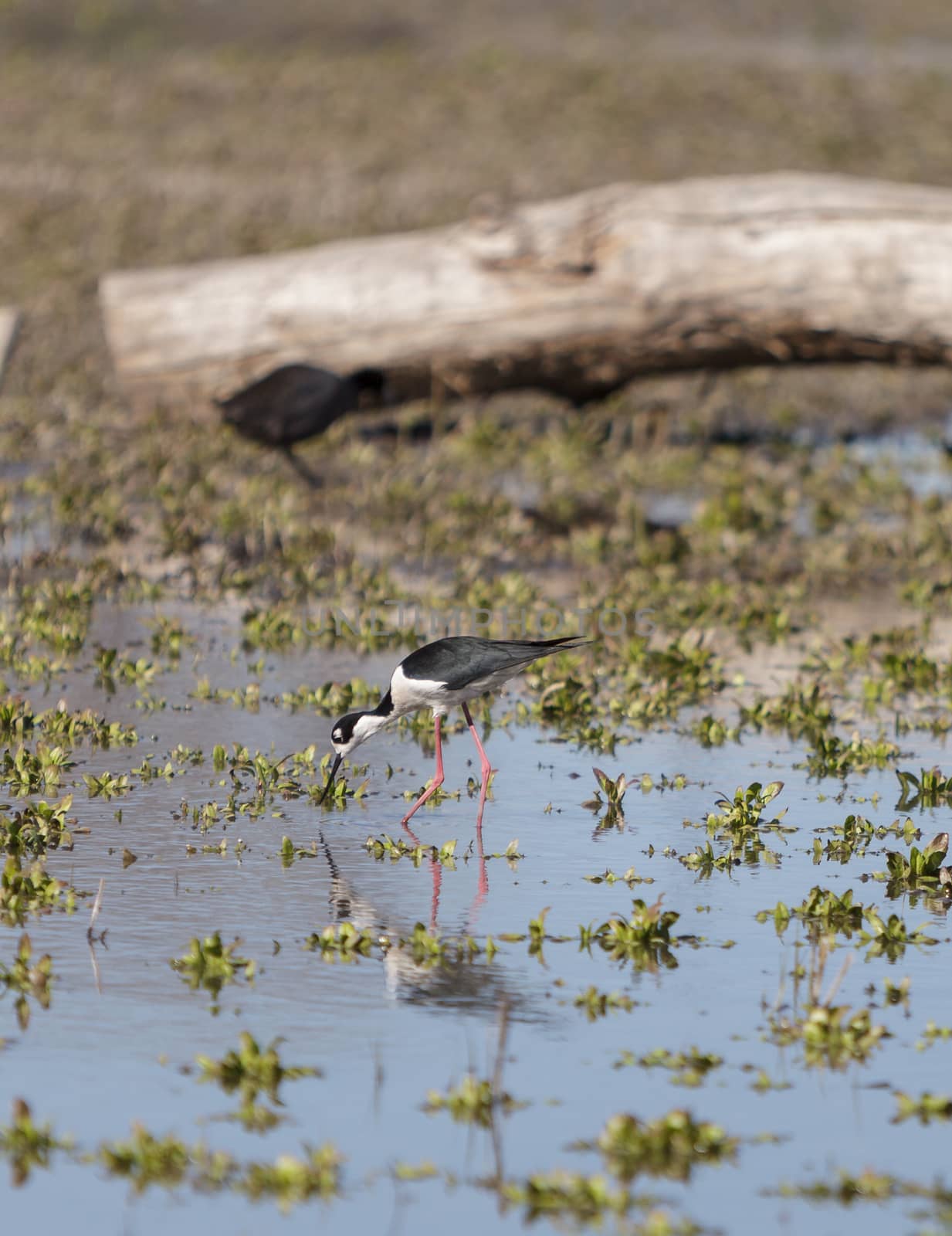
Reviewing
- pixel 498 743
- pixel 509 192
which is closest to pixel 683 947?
pixel 498 743

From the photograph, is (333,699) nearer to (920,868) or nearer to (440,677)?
(440,677)

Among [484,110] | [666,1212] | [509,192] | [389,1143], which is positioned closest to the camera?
[666,1212]

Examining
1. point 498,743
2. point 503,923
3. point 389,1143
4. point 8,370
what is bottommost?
point 8,370

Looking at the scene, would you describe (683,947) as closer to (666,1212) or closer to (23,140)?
(666,1212)

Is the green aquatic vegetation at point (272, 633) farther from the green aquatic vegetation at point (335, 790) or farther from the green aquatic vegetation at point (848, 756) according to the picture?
the green aquatic vegetation at point (848, 756)

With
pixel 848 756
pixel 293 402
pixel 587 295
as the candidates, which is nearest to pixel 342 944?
pixel 848 756

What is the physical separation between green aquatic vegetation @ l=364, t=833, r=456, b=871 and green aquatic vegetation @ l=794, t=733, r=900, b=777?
2.10 metres

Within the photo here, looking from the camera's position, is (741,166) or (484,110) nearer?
(741,166)

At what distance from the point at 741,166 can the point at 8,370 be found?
35.0ft

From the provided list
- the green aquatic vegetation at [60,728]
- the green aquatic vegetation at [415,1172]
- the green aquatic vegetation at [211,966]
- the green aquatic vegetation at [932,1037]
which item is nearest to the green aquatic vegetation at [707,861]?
the green aquatic vegetation at [932,1037]

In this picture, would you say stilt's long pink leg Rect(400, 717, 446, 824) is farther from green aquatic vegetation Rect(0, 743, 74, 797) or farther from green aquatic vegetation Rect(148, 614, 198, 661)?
green aquatic vegetation Rect(148, 614, 198, 661)

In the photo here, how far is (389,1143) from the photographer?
423 centimetres

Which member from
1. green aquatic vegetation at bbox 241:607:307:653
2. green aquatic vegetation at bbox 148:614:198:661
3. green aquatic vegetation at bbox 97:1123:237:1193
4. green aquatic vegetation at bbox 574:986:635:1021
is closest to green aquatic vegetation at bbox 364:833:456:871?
A: green aquatic vegetation at bbox 574:986:635:1021

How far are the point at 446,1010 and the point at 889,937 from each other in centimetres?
152
